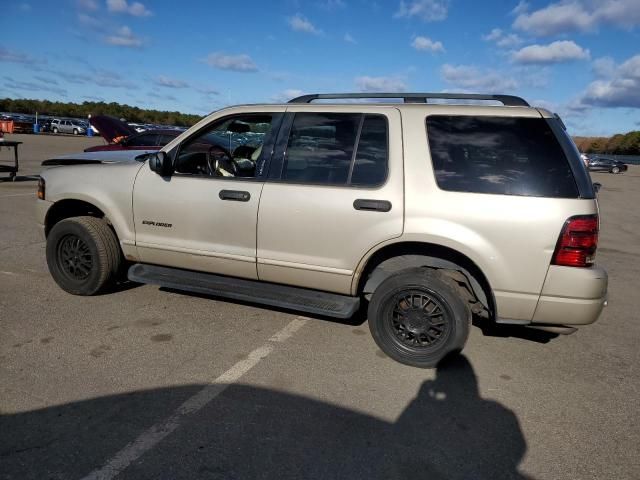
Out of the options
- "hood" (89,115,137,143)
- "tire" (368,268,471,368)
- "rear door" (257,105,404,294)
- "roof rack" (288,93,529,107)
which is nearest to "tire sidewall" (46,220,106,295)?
"rear door" (257,105,404,294)

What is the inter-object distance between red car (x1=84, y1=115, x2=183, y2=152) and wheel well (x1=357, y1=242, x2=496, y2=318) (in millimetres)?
9548

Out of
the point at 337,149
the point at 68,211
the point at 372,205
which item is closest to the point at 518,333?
the point at 372,205

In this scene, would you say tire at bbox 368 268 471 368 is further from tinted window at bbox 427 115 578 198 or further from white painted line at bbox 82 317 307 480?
white painted line at bbox 82 317 307 480

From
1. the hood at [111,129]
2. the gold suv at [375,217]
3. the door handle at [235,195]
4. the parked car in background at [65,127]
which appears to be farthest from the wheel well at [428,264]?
the parked car in background at [65,127]

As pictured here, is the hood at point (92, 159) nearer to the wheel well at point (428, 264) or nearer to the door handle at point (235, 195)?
the door handle at point (235, 195)

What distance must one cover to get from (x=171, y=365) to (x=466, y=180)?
247 centimetres

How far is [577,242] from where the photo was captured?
3.11m

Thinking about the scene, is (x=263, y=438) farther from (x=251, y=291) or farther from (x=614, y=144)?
(x=614, y=144)

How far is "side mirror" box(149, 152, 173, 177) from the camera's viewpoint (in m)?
4.07

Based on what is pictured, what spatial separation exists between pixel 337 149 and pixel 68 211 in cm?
294

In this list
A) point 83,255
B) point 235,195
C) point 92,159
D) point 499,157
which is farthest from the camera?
point 92,159

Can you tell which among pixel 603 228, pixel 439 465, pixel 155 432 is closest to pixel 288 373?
pixel 155 432

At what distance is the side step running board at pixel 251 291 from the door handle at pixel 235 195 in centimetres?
71

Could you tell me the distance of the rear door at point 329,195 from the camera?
139 inches
